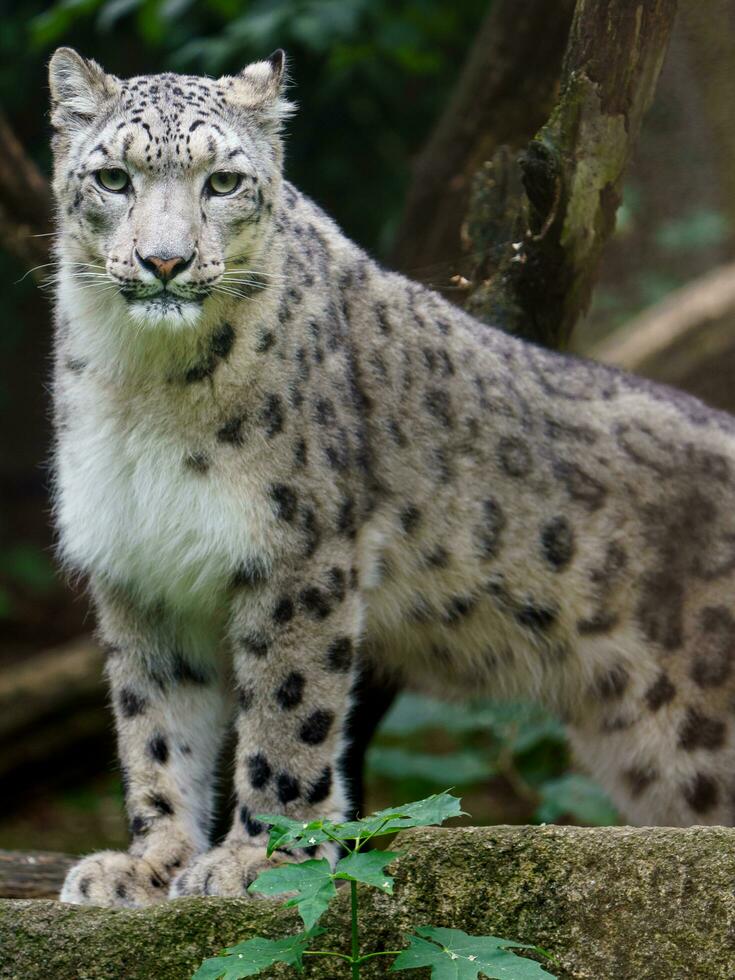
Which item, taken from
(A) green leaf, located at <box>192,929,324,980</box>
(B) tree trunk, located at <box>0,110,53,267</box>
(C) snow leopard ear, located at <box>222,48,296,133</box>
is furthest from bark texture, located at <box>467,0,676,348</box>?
(A) green leaf, located at <box>192,929,324,980</box>

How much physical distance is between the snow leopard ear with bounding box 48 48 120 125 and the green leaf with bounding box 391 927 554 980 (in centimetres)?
272

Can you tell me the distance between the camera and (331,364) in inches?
186

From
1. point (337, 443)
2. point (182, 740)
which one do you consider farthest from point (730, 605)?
point (182, 740)

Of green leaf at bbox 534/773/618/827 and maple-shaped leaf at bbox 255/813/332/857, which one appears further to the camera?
green leaf at bbox 534/773/618/827

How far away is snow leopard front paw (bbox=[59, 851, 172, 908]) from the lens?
433cm

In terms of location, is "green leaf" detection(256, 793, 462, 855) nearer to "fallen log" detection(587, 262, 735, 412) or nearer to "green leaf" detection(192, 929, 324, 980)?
"green leaf" detection(192, 929, 324, 980)

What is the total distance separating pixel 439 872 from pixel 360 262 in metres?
2.56

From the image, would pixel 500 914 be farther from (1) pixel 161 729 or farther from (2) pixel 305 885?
(1) pixel 161 729

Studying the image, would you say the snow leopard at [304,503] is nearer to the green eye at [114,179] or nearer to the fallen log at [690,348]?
the green eye at [114,179]

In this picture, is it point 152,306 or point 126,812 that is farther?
point 126,812

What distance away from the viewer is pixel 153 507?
14.8 ft

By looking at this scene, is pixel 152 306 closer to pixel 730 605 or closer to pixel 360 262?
pixel 360 262

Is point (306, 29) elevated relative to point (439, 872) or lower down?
elevated

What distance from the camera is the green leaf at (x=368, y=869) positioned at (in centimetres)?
278
